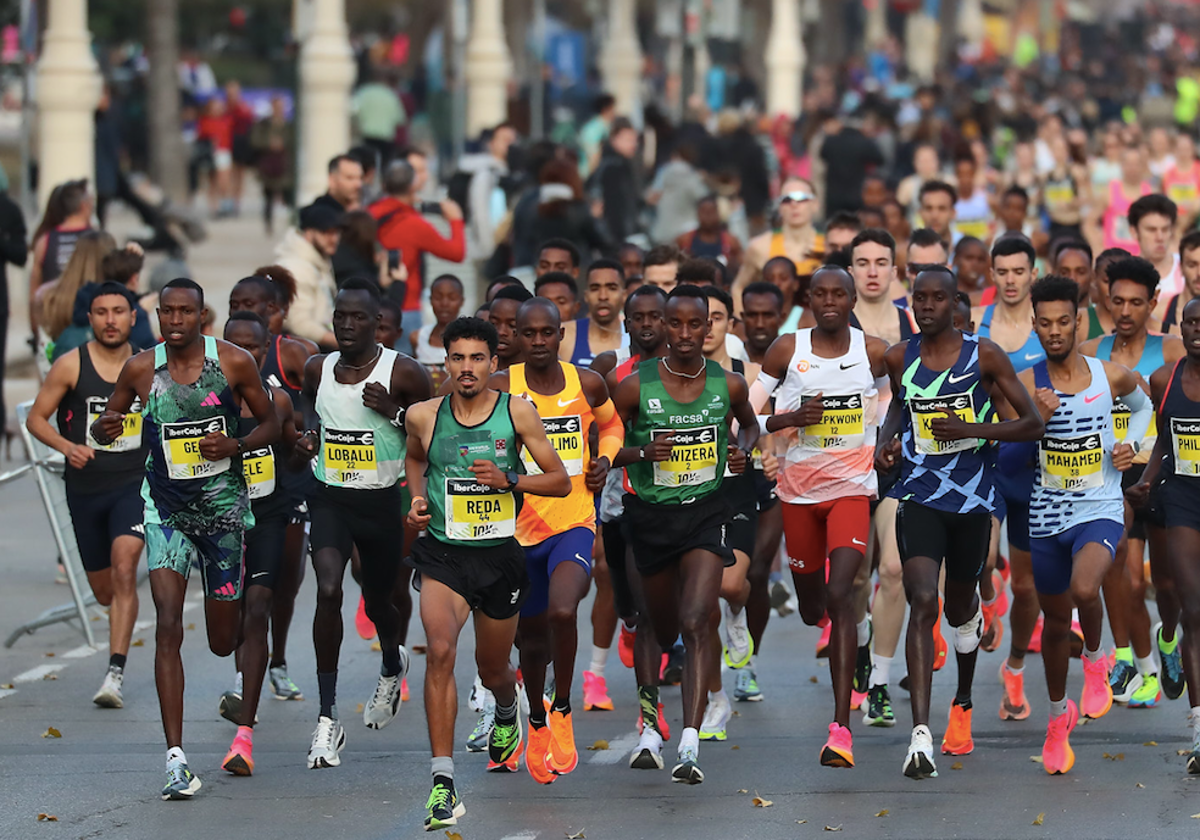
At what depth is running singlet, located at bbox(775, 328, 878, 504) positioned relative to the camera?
982cm

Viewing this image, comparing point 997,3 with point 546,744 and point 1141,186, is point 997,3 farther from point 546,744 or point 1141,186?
point 546,744

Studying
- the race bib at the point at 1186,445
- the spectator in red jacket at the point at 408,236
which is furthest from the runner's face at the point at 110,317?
the spectator in red jacket at the point at 408,236

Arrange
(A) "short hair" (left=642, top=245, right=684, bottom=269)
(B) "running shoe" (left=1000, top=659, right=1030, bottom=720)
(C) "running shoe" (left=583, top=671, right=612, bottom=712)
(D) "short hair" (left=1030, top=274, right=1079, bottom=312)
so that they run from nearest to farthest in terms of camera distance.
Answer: (D) "short hair" (left=1030, top=274, right=1079, bottom=312), (B) "running shoe" (left=1000, top=659, right=1030, bottom=720), (C) "running shoe" (left=583, top=671, right=612, bottom=712), (A) "short hair" (left=642, top=245, right=684, bottom=269)

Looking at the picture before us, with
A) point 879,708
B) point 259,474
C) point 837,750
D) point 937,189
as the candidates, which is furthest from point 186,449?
point 937,189

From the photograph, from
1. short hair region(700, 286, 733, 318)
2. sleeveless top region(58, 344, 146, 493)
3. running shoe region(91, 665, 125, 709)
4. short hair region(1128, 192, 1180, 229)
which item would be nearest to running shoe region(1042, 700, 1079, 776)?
Answer: short hair region(700, 286, 733, 318)

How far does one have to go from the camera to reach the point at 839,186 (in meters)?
22.7

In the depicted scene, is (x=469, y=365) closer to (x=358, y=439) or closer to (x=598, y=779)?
(x=358, y=439)

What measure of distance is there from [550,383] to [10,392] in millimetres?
12070

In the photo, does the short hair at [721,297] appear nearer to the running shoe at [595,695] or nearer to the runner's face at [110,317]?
the running shoe at [595,695]

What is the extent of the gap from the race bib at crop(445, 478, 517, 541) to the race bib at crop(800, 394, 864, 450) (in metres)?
1.72

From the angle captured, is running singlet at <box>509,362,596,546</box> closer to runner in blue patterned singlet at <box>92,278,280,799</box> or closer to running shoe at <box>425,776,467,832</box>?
runner in blue patterned singlet at <box>92,278,280,799</box>

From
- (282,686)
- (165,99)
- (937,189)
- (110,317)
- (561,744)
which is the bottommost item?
(282,686)

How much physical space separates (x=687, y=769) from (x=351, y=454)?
5.82 ft

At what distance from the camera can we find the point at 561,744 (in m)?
8.99
